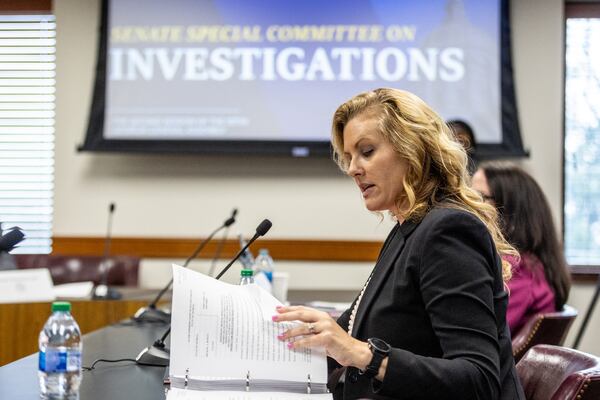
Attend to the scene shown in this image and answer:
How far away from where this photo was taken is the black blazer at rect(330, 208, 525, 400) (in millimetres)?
1396

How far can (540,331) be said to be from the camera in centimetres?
264

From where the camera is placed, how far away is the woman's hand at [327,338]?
139cm

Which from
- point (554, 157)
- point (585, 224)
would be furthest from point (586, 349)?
point (554, 157)

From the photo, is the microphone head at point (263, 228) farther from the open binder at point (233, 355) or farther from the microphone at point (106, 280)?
the microphone at point (106, 280)

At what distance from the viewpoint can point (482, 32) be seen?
4.90 metres

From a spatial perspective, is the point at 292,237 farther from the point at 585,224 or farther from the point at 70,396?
the point at 70,396

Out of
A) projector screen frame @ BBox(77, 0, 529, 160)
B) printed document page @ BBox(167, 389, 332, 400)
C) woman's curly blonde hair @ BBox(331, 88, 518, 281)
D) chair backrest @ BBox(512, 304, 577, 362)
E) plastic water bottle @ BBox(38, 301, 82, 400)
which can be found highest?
projector screen frame @ BBox(77, 0, 529, 160)

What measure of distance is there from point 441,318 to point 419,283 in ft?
0.31

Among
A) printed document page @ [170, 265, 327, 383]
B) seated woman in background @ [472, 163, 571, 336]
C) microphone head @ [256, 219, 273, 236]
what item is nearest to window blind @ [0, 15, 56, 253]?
seated woman in background @ [472, 163, 571, 336]

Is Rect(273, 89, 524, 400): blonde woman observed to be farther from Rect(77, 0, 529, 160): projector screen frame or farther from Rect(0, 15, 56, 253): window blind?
Rect(0, 15, 56, 253): window blind

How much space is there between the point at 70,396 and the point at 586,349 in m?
4.27

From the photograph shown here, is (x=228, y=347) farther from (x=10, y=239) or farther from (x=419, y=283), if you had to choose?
(x=10, y=239)

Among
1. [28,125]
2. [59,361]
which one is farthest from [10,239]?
[28,125]

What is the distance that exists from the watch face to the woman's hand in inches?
0.5
